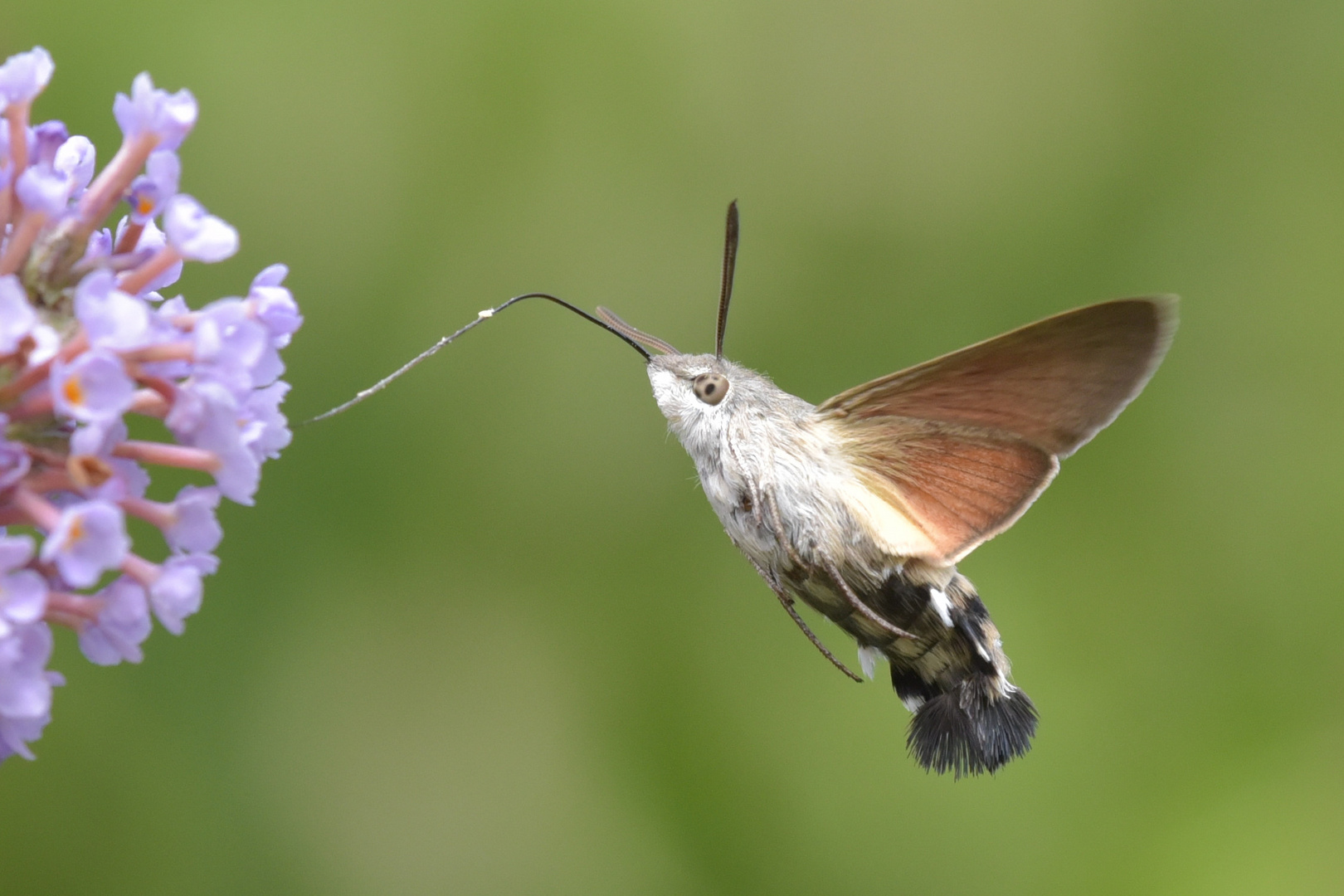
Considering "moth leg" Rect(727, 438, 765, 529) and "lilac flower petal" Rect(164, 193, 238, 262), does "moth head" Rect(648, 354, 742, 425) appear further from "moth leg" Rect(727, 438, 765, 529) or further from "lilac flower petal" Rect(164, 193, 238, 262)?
"lilac flower petal" Rect(164, 193, 238, 262)

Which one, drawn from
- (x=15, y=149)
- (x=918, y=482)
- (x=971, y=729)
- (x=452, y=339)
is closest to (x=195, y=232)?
(x=15, y=149)

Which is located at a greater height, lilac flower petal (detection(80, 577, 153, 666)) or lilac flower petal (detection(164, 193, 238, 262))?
lilac flower petal (detection(164, 193, 238, 262))

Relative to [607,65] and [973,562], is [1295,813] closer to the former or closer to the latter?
[973,562]

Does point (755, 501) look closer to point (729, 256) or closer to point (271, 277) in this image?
point (729, 256)

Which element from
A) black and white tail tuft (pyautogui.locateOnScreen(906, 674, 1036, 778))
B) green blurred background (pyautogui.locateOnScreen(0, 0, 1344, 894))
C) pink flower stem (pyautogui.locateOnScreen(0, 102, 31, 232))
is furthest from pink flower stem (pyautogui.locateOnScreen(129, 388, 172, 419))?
green blurred background (pyautogui.locateOnScreen(0, 0, 1344, 894))

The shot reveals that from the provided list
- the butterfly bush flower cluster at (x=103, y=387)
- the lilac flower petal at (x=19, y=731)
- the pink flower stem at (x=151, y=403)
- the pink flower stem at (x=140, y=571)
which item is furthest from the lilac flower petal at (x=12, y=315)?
the lilac flower petal at (x=19, y=731)

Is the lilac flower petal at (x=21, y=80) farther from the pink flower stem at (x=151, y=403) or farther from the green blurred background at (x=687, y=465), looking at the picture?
the green blurred background at (x=687, y=465)

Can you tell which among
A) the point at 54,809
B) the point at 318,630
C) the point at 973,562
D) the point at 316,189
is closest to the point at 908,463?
the point at 973,562
